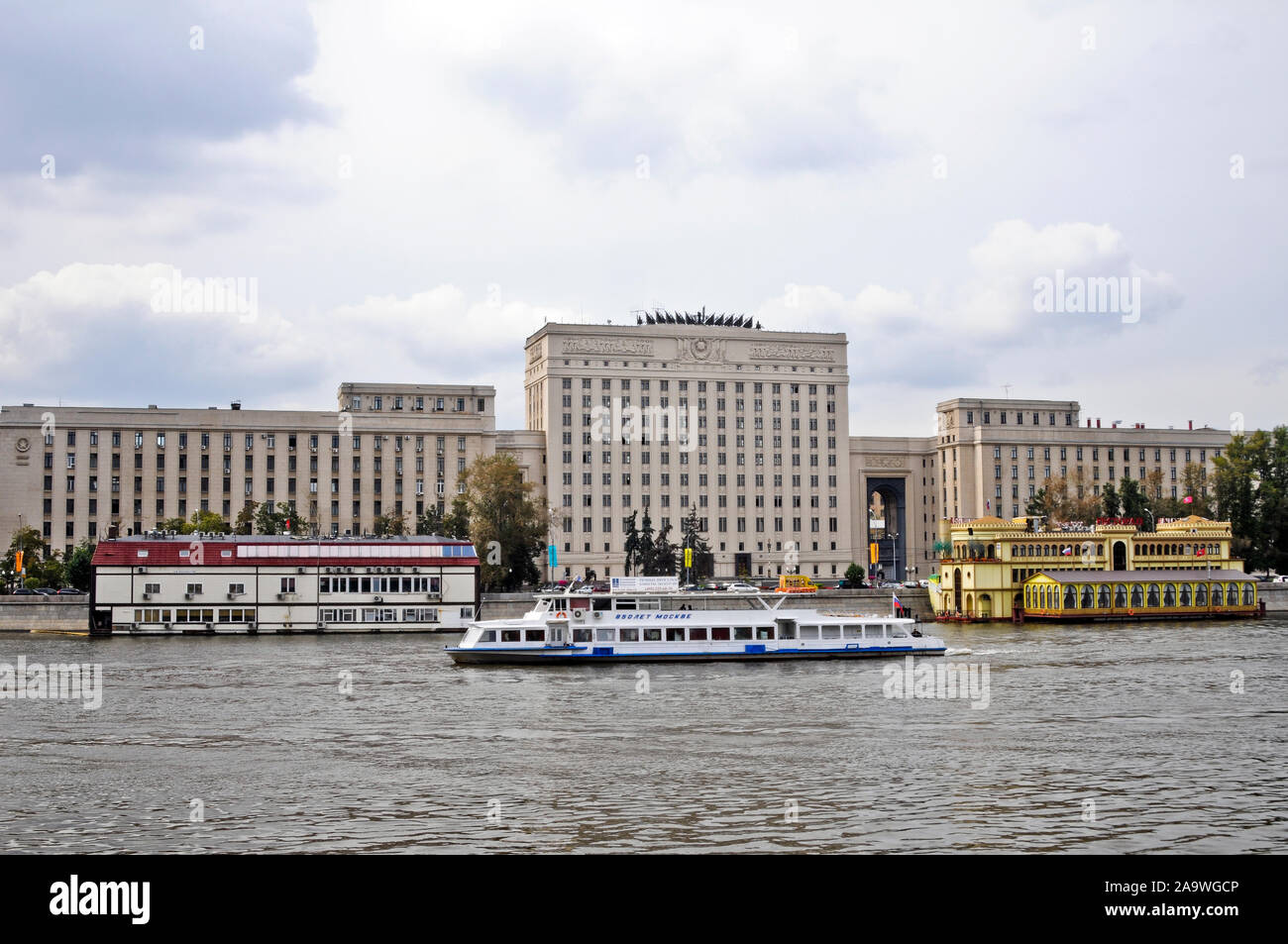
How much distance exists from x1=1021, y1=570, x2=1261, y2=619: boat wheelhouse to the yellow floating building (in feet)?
0.28

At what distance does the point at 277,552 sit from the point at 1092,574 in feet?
223

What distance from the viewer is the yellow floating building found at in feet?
365

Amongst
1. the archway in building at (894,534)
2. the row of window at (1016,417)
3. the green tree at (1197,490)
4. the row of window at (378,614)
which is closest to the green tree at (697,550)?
the archway in building at (894,534)

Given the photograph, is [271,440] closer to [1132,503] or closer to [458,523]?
[458,523]

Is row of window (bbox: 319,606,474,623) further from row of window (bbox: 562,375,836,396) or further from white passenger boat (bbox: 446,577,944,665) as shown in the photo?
row of window (bbox: 562,375,836,396)

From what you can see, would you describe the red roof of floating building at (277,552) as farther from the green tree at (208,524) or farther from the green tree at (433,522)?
the green tree at (433,522)

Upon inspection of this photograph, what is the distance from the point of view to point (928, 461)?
196 metres

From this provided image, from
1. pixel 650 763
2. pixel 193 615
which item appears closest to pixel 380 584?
pixel 193 615

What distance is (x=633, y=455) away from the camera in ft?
587

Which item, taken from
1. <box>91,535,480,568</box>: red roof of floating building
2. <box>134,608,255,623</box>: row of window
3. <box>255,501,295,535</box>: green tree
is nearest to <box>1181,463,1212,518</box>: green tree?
<box>91,535,480,568</box>: red roof of floating building

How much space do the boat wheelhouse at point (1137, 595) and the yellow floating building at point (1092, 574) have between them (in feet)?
0.28

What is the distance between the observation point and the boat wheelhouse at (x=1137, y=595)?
110m

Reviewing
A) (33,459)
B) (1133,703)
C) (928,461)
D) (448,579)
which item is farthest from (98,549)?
(928,461)
